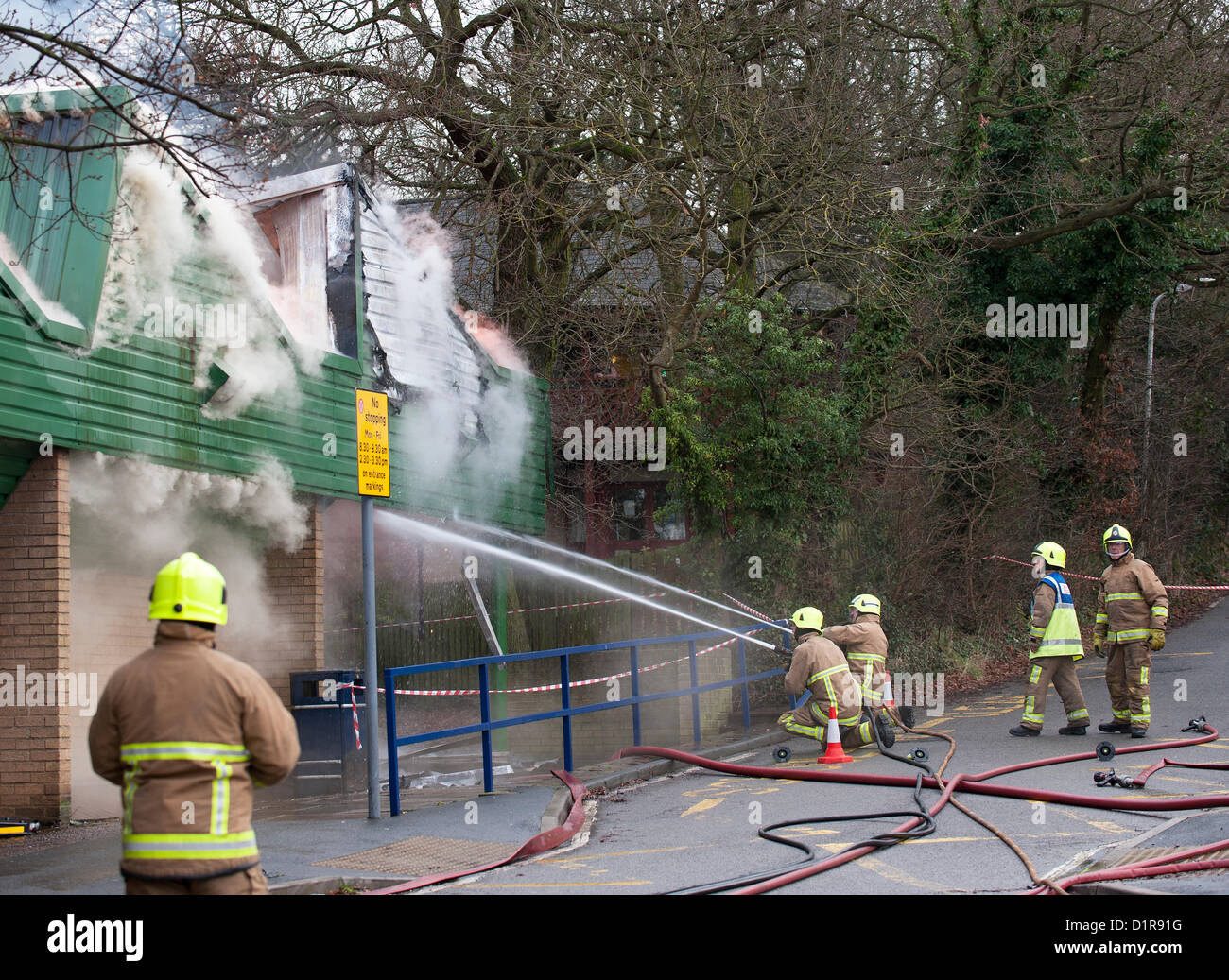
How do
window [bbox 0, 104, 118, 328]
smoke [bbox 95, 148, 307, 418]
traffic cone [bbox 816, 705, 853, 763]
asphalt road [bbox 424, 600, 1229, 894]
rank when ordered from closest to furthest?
asphalt road [bbox 424, 600, 1229, 894] < window [bbox 0, 104, 118, 328] < smoke [bbox 95, 148, 307, 418] < traffic cone [bbox 816, 705, 853, 763]

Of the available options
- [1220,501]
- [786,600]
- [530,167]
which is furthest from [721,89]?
[1220,501]

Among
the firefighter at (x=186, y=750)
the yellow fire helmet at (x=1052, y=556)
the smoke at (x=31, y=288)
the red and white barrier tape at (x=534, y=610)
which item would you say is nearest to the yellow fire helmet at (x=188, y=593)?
the firefighter at (x=186, y=750)

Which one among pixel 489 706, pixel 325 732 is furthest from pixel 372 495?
Result: pixel 325 732

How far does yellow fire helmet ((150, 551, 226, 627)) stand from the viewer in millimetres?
4148

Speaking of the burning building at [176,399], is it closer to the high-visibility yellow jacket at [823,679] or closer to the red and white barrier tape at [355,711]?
the red and white barrier tape at [355,711]

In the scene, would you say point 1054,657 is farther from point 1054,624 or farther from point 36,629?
point 36,629

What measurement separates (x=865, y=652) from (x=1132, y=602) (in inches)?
102

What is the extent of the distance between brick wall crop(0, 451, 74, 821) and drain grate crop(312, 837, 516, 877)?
8.83 feet

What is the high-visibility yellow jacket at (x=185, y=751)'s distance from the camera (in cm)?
400

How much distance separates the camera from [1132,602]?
11.6 metres

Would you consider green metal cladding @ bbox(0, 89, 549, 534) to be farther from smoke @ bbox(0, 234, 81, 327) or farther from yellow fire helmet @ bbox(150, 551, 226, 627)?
yellow fire helmet @ bbox(150, 551, 226, 627)

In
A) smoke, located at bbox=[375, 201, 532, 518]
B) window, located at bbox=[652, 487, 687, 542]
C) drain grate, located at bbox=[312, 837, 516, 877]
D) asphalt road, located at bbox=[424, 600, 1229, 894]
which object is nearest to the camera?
asphalt road, located at bbox=[424, 600, 1229, 894]

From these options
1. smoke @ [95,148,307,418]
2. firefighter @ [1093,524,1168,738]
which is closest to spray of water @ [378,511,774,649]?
smoke @ [95,148,307,418]

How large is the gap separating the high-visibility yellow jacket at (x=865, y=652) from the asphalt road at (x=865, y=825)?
0.61 metres
